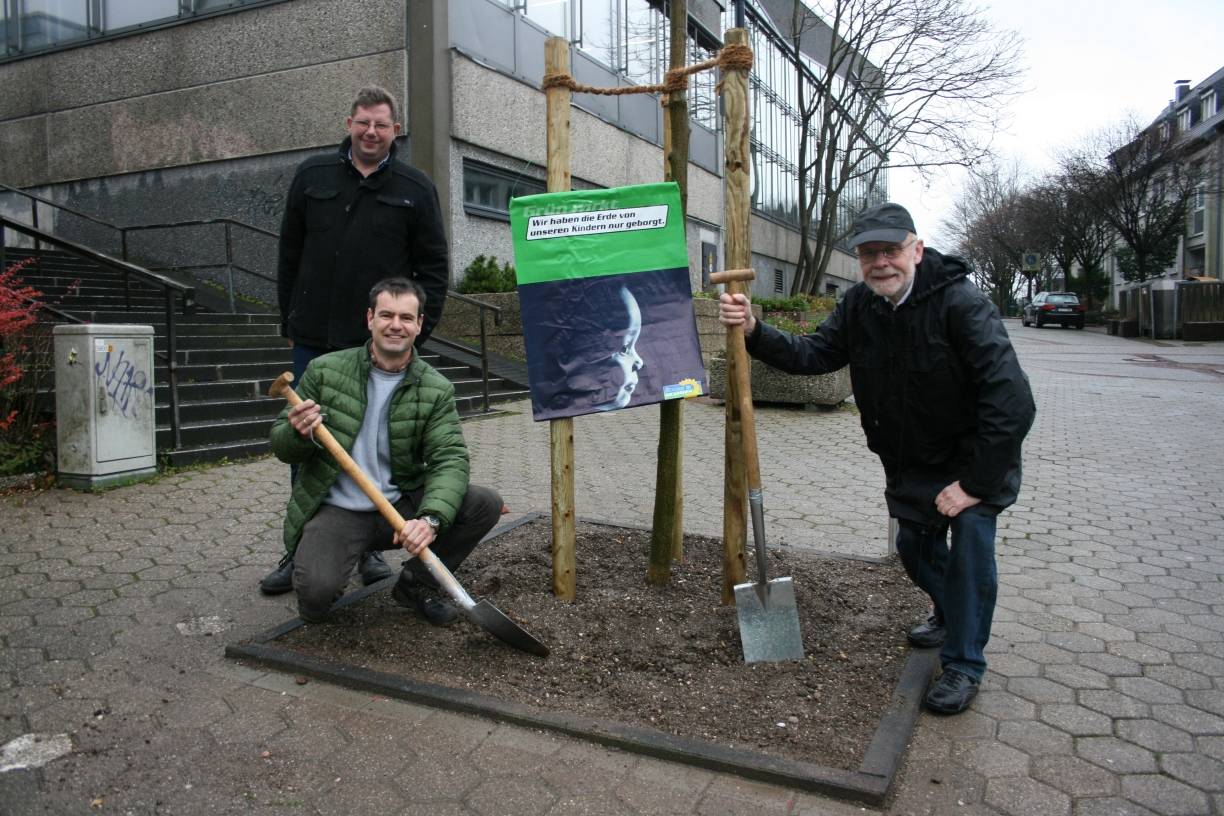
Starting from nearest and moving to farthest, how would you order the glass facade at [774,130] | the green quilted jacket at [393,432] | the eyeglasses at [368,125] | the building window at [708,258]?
the green quilted jacket at [393,432] → the eyeglasses at [368,125] → the building window at [708,258] → the glass facade at [774,130]

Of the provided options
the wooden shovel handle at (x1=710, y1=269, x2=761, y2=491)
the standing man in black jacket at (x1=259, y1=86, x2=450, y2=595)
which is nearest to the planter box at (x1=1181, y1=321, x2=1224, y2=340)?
the wooden shovel handle at (x1=710, y1=269, x2=761, y2=491)

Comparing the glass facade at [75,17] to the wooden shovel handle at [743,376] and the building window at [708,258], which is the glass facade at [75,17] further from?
the wooden shovel handle at [743,376]

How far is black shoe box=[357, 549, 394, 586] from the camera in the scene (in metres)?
4.15

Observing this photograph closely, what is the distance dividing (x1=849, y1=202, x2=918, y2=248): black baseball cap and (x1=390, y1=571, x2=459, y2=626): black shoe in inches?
79.7

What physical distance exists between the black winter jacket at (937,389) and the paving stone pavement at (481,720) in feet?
2.53

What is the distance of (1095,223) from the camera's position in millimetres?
44844

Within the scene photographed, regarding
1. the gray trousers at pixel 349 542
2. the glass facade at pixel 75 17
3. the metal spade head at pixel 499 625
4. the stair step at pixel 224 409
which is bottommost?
the metal spade head at pixel 499 625

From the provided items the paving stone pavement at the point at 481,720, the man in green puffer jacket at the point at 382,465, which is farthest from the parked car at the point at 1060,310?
the man in green puffer jacket at the point at 382,465

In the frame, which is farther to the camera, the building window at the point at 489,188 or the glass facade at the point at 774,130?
the glass facade at the point at 774,130

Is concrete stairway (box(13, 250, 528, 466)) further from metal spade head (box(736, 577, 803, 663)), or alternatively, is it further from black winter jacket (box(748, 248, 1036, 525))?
black winter jacket (box(748, 248, 1036, 525))

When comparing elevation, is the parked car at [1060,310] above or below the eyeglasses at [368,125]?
above

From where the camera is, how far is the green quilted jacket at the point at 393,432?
3400 mm

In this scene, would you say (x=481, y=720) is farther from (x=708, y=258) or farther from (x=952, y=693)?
(x=708, y=258)

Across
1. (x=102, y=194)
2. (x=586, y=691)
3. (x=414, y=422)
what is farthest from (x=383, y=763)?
(x=102, y=194)
